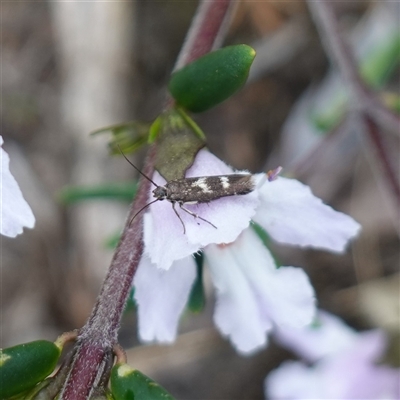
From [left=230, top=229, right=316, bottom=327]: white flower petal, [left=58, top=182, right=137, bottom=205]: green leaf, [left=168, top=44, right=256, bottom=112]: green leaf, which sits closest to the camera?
[left=168, top=44, right=256, bottom=112]: green leaf

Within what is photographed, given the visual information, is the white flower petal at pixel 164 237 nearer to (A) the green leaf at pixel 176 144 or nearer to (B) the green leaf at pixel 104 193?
(A) the green leaf at pixel 176 144

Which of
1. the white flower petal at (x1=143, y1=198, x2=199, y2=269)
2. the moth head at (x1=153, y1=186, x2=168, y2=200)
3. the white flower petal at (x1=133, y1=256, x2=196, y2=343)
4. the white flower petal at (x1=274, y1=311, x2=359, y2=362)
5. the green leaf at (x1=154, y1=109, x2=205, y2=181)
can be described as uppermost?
the green leaf at (x1=154, y1=109, x2=205, y2=181)

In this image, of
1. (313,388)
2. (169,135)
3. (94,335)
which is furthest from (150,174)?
(313,388)

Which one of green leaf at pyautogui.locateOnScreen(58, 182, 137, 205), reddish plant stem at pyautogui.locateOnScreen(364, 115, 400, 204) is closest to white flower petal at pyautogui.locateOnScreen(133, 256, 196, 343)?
green leaf at pyautogui.locateOnScreen(58, 182, 137, 205)

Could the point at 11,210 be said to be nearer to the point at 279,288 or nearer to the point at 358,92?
the point at 279,288

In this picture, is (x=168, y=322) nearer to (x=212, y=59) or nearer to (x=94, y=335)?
(x=94, y=335)

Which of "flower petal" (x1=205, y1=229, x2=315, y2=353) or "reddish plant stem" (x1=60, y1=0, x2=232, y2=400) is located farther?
"flower petal" (x1=205, y1=229, x2=315, y2=353)

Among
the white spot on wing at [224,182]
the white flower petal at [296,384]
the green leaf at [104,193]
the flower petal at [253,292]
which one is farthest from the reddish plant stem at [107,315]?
the white flower petal at [296,384]

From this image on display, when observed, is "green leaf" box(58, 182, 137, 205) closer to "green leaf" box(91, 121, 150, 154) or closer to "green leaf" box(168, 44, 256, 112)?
"green leaf" box(91, 121, 150, 154)
